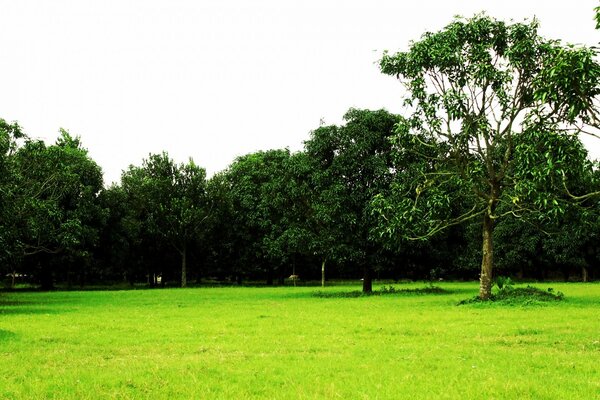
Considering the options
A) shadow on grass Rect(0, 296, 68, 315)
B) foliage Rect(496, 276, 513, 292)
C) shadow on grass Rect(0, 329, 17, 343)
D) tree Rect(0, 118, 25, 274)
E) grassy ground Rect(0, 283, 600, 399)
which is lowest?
shadow on grass Rect(0, 296, 68, 315)

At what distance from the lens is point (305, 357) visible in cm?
1530

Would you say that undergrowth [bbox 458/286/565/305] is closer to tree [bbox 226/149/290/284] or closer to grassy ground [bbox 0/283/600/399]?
grassy ground [bbox 0/283/600/399]

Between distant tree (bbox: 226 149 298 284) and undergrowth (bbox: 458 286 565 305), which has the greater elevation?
distant tree (bbox: 226 149 298 284)

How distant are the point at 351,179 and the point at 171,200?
1447 inches

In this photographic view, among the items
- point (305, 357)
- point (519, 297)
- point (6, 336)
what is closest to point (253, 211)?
point (519, 297)

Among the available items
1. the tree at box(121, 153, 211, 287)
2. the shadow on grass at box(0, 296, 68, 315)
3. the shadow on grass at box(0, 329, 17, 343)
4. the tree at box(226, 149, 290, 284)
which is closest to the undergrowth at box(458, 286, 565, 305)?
the shadow on grass at box(0, 296, 68, 315)

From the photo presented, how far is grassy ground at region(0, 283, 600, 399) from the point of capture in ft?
37.8

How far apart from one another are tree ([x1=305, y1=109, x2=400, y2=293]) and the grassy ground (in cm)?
1635

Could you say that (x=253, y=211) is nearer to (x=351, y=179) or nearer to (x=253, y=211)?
(x=253, y=211)

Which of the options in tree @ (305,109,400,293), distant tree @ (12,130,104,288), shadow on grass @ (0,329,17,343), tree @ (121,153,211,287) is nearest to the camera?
shadow on grass @ (0,329,17,343)

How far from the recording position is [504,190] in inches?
1471

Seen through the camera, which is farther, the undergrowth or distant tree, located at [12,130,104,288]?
distant tree, located at [12,130,104,288]

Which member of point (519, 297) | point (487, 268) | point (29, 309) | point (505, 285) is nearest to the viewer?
point (519, 297)

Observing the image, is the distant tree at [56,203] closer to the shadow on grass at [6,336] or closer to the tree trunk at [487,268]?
the shadow on grass at [6,336]
